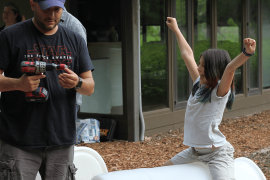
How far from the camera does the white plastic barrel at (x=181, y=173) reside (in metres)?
2.43

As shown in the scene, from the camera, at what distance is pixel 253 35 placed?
10180 millimetres

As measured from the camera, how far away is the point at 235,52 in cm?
962

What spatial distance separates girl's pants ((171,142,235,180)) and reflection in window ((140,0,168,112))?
417cm

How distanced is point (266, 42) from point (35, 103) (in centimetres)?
992

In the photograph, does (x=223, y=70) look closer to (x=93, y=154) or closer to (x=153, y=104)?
(x=93, y=154)

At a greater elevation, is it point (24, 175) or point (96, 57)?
point (96, 57)

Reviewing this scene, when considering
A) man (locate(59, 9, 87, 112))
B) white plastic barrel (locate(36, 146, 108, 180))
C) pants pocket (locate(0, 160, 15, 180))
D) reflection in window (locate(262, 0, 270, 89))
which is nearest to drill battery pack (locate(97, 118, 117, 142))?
white plastic barrel (locate(36, 146, 108, 180))

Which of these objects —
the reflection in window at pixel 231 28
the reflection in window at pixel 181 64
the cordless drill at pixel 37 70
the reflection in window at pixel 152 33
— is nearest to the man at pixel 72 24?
the cordless drill at pixel 37 70

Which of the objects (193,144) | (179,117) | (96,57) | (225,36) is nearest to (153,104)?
(179,117)

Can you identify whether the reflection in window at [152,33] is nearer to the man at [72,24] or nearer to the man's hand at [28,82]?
the man at [72,24]

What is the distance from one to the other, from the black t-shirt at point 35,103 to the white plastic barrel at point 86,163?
0.99 m

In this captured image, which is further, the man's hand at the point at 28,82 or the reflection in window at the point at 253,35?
the reflection in window at the point at 253,35

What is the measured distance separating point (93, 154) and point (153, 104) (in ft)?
12.9

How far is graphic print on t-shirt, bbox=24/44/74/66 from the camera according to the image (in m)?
2.22
